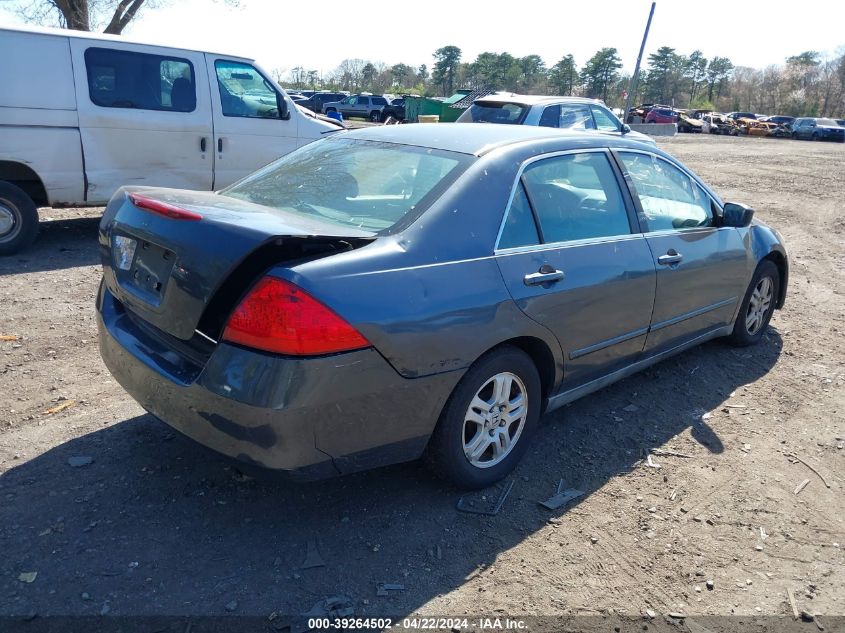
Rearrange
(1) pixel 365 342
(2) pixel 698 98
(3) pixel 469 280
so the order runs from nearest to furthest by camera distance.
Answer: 1. (1) pixel 365 342
2. (3) pixel 469 280
3. (2) pixel 698 98

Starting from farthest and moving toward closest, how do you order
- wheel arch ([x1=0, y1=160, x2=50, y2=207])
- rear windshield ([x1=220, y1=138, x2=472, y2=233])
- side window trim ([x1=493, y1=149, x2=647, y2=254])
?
1. wheel arch ([x1=0, y1=160, x2=50, y2=207])
2. side window trim ([x1=493, y1=149, x2=647, y2=254])
3. rear windshield ([x1=220, y1=138, x2=472, y2=233])

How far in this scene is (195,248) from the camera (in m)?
2.66

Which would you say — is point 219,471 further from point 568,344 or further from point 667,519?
point 667,519

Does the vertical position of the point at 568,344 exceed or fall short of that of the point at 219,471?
it exceeds it

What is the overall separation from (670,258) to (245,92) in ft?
19.5

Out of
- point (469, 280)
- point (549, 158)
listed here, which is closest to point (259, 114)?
point (549, 158)

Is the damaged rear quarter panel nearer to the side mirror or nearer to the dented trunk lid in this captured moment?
the dented trunk lid

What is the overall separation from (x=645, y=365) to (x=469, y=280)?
1.82 meters

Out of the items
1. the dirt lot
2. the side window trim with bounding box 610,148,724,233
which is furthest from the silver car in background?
the dirt lot

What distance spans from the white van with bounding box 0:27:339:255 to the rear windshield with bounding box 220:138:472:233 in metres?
4.17

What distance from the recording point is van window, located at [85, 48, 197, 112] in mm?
7148

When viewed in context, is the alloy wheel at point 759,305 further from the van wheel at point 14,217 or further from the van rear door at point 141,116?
the van wheel at point 14,217

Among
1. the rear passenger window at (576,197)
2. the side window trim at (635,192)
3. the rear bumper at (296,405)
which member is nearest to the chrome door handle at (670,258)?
the side window trim at (635,192)

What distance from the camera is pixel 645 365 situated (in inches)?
168
